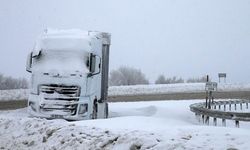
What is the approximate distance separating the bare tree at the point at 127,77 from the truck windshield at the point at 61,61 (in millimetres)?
78690

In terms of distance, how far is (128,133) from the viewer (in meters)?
9.13

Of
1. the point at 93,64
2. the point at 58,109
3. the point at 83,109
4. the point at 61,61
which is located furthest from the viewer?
the point at 93,64

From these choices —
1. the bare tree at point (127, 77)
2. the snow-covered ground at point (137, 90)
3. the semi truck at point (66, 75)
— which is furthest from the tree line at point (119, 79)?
the semi truck at point (66, 75)

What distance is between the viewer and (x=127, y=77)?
3898 inches

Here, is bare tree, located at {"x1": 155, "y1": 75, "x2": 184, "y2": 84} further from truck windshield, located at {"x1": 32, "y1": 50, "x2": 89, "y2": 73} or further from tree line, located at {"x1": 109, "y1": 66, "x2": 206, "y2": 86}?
truck windshield, located at {"x1": 32, "y1": 50, "x2": 89, "y2": 73}

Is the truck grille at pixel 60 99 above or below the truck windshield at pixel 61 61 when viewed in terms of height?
below

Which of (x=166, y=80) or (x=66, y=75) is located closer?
(x=66, y=75)

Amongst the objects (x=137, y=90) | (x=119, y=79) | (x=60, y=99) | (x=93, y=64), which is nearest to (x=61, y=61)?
(x=93, y=64)

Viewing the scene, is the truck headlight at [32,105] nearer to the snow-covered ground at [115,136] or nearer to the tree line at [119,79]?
the snow-covered ground at [115,136]

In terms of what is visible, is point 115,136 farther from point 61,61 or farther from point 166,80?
point 166,80

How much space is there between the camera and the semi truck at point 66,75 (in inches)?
616

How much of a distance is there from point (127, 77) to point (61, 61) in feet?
272

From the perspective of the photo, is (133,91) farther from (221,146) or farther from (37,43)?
(221,146)

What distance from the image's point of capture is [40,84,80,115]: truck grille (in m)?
15.6
